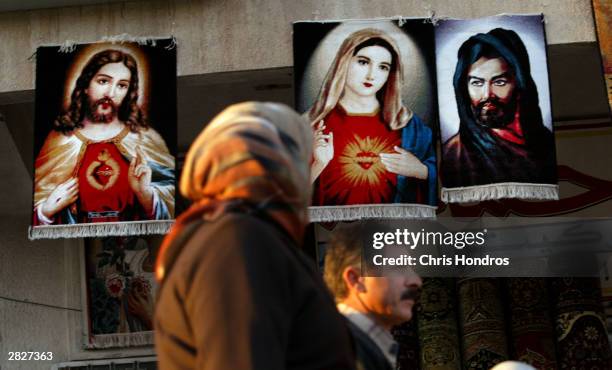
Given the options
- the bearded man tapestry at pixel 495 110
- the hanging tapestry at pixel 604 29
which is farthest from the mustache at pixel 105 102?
the hanging tapestry at pixel 604 29

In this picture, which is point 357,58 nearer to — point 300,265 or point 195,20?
point 195,20

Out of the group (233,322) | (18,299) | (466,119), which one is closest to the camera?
(233,322)

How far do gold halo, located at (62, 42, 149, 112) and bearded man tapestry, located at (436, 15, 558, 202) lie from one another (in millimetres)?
1897

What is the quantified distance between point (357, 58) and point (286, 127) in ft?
16.0

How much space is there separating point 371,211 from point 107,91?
6.29 feet

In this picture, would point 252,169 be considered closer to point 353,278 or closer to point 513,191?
point 353,278

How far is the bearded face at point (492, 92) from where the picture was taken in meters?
6.30

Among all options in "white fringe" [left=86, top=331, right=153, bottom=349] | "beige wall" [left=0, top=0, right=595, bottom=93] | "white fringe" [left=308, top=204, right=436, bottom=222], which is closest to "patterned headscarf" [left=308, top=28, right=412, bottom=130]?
"beige wall" [left=0, top=0, right=595, bottom=93]

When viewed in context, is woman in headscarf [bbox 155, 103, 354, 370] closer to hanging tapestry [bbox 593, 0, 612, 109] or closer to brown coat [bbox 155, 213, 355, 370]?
brown coat [bbox 155, 213, 355, 370]

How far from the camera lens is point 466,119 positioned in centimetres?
630

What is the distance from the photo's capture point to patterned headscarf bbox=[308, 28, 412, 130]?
6316 millimetres

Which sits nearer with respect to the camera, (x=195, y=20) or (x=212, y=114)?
(x=195, y=20)

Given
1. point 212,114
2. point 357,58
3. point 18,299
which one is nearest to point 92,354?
point 18,299

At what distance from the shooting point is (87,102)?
6.56 metres
